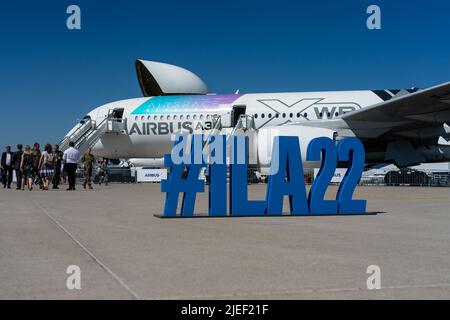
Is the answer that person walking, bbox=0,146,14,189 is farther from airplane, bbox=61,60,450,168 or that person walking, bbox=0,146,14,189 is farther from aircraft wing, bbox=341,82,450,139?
aircraft wing, bbox=341,82,450,139

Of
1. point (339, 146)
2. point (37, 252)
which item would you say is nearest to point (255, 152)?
point (339, 146)

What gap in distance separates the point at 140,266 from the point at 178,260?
0.41 m

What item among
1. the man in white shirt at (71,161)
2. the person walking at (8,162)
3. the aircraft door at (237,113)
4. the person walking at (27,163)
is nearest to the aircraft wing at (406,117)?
the aircraft door at (237,113)

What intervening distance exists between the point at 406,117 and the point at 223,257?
16202mm

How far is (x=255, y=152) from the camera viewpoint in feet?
59.4

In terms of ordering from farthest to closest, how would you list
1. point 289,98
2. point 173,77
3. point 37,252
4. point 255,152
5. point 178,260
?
1. point 173,77
2. point 289,98
3. point 255,152
4. point 37,252
5. point 178,260

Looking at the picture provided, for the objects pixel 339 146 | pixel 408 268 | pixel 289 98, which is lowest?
pixel 408 268

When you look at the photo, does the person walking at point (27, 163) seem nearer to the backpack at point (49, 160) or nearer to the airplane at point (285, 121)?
the backpack at point (49, 160)

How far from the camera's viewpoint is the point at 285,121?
2292 cm

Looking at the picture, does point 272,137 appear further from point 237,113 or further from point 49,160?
point 49,160

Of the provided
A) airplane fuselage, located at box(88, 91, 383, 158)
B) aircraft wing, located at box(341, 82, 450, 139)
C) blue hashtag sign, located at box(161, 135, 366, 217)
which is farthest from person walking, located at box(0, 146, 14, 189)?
blue hashtag sign, located at box(161, 135, 366, 217)

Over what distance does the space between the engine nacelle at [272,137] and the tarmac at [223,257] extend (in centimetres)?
856

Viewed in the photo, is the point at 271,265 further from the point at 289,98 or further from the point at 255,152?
the point at 289,98
